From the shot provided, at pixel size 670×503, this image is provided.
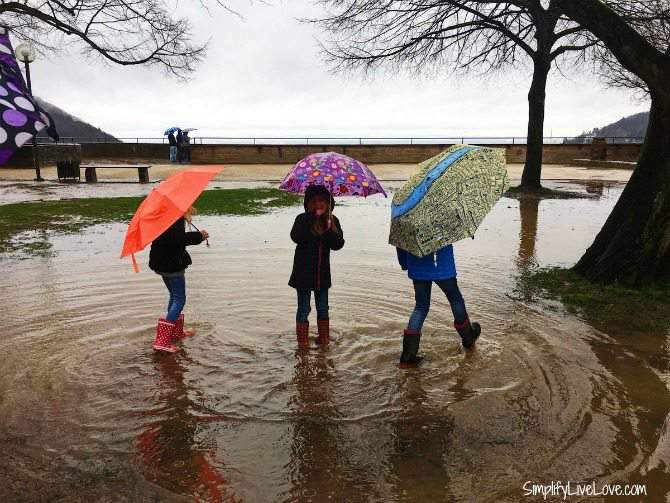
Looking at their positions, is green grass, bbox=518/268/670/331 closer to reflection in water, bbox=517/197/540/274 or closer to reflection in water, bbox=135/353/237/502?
reflection in water, bbox=517/197/540/274

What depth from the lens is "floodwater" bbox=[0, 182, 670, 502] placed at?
3.15 meters

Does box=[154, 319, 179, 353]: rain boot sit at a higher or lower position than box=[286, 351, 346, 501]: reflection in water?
higher

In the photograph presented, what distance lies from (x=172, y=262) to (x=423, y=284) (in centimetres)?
215

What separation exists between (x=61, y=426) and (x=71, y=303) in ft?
10.0

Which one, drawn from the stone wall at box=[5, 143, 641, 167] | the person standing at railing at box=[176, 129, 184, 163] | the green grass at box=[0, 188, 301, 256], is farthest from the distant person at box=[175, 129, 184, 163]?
the green grass at box=[0, 188, 301, 256]

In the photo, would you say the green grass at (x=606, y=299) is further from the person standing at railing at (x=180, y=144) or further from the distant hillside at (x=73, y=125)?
the distant hillside at (x=73, y=125)

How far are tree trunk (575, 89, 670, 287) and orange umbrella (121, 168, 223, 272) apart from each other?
16.8 ft

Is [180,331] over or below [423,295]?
below

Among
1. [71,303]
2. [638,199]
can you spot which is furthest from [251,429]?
[638,199]

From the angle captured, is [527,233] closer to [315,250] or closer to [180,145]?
[315,250]

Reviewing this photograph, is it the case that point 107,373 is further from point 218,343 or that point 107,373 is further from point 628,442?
point 628,442

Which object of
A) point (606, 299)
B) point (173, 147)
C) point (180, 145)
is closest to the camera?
point (606, 299)

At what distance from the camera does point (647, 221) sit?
22.5ft

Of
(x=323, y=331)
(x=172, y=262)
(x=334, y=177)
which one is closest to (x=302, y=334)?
(x=323, y=331)
